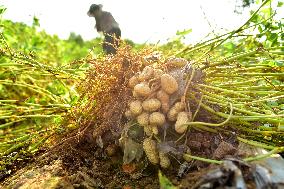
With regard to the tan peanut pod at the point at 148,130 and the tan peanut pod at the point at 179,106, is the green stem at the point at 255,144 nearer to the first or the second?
the tan peanut pod at the point at 179,106

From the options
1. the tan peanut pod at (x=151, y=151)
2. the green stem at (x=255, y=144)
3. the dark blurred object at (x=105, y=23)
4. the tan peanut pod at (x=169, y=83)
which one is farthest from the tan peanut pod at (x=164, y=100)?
the dark blurred object at (x=105, y=23)

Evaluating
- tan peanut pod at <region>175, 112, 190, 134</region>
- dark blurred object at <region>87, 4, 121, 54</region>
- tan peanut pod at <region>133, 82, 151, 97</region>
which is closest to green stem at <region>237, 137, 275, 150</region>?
tan peanut pod at <region>175, 112, 190, 134</region>

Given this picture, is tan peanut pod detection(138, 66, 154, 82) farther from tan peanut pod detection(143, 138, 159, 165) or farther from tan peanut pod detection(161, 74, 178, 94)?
tan peanut pod detection(143, 138, 159, 165)

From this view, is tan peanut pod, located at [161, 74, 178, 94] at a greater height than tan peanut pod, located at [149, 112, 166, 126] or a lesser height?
greater

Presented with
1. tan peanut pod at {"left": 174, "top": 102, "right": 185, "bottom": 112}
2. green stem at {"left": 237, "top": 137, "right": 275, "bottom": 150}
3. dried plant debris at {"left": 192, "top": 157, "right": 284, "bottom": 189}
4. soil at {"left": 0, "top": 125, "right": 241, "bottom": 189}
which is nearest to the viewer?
dried plant debris at {"left": 192, "top": 157, "right": 284, "bottom": 189}

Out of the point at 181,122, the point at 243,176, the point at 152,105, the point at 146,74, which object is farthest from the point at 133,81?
the point at 243,176

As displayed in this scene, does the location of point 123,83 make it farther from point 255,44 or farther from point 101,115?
point 255,44

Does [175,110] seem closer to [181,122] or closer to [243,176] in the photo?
[181,122]
